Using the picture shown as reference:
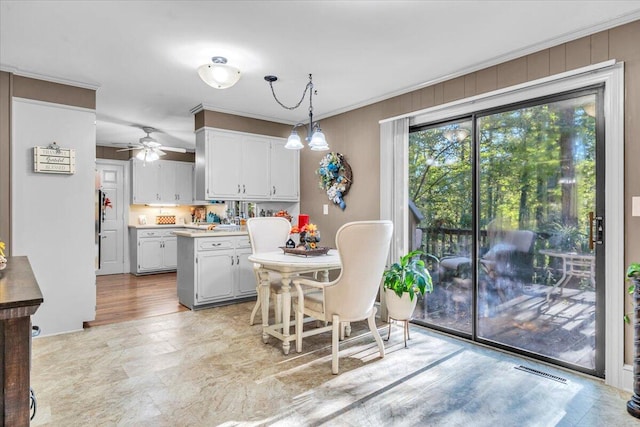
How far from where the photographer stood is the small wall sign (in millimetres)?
3429

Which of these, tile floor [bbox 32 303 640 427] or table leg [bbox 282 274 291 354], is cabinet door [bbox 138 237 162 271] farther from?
table leg [bbox 282 274 291 354]

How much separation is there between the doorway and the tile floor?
12.6ft

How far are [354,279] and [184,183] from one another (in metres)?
5.89

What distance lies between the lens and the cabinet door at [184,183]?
24.8 feet

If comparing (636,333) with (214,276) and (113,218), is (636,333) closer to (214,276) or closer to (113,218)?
(214,276)

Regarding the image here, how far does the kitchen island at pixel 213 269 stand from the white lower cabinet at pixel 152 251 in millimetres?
2293

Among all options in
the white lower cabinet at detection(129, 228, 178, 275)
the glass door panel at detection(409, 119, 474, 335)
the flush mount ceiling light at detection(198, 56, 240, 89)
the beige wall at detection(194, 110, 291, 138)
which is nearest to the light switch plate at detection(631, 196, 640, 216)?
the glass door panel at detection(409, 119, 474, 335)

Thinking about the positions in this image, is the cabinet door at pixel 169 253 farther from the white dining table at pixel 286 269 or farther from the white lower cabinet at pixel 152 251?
the white dining table at pixel 286 269

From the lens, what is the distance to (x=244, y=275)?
4.79m

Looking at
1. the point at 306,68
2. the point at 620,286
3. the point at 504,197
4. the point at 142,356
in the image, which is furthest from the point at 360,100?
the point at 142,356

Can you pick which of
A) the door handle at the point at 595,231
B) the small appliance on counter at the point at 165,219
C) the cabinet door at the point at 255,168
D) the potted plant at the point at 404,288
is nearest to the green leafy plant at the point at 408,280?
the potted plant at the point at 404,288

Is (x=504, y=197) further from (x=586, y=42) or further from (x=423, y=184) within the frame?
(x=586, y=42)

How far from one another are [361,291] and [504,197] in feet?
5.02

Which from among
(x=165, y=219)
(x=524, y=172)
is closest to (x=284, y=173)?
(x=524, y=172)
